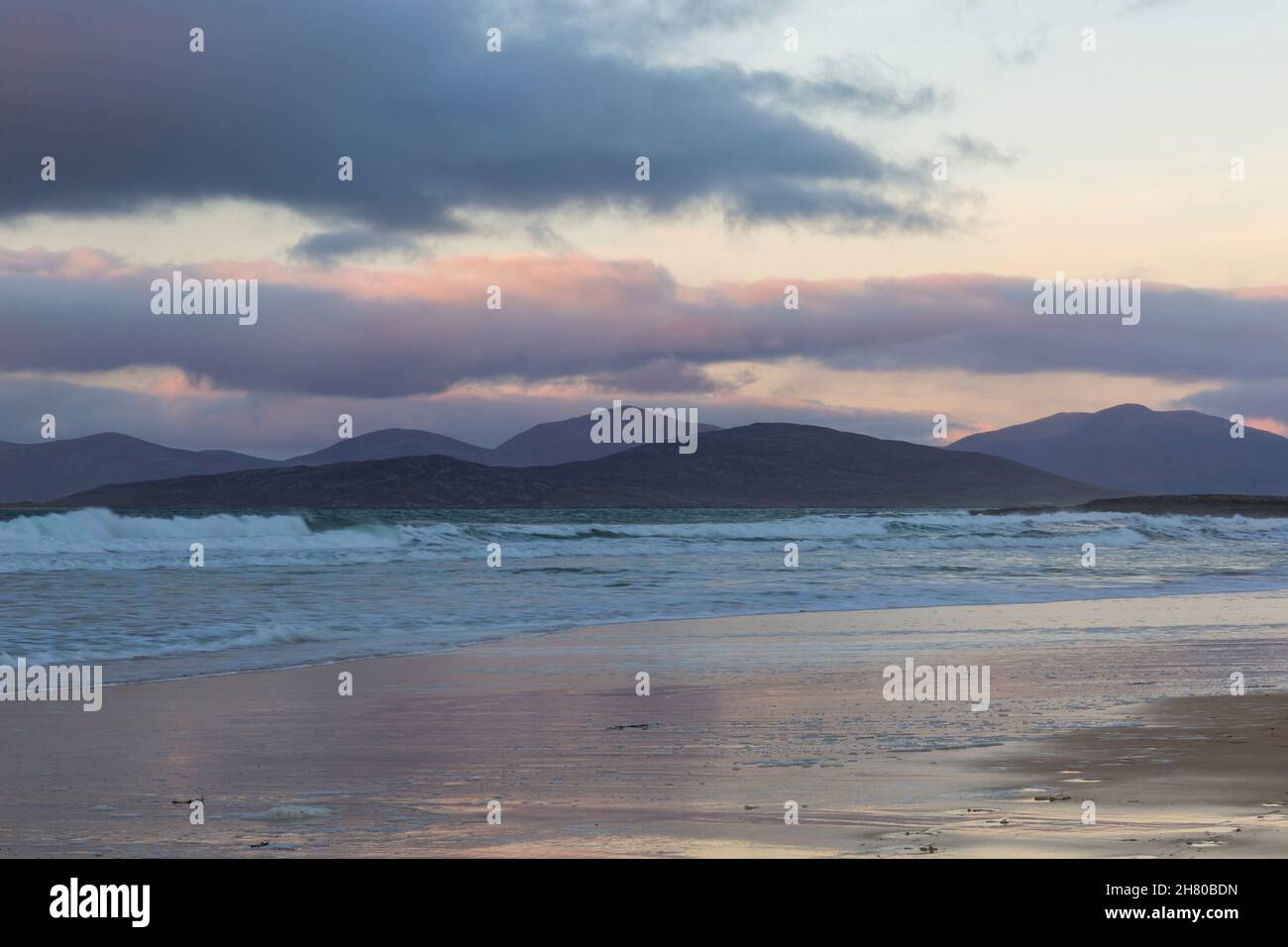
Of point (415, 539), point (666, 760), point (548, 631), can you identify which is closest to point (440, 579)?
point (548, 631)

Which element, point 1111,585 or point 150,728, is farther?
point 1111,585

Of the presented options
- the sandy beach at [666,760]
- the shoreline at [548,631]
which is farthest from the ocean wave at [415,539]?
the sandy beach at [666,760]

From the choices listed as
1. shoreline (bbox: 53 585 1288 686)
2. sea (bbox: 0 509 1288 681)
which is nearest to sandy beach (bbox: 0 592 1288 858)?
shoreline (bbox: 53 585 1288 686)

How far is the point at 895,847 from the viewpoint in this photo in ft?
17.4

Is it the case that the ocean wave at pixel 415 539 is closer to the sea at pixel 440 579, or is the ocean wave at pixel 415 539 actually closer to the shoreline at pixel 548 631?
the sea at pixel 440 579

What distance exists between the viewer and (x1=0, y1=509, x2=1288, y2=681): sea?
15.4 m

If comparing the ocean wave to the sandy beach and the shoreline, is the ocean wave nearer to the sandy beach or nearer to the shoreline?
the shoreline

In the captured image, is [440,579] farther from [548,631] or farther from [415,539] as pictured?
[415,539]

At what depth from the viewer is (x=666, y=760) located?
7.70 meters

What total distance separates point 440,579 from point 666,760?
1970 cm

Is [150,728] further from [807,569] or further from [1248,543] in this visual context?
[1248,543]

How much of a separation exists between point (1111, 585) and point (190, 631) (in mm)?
18011
